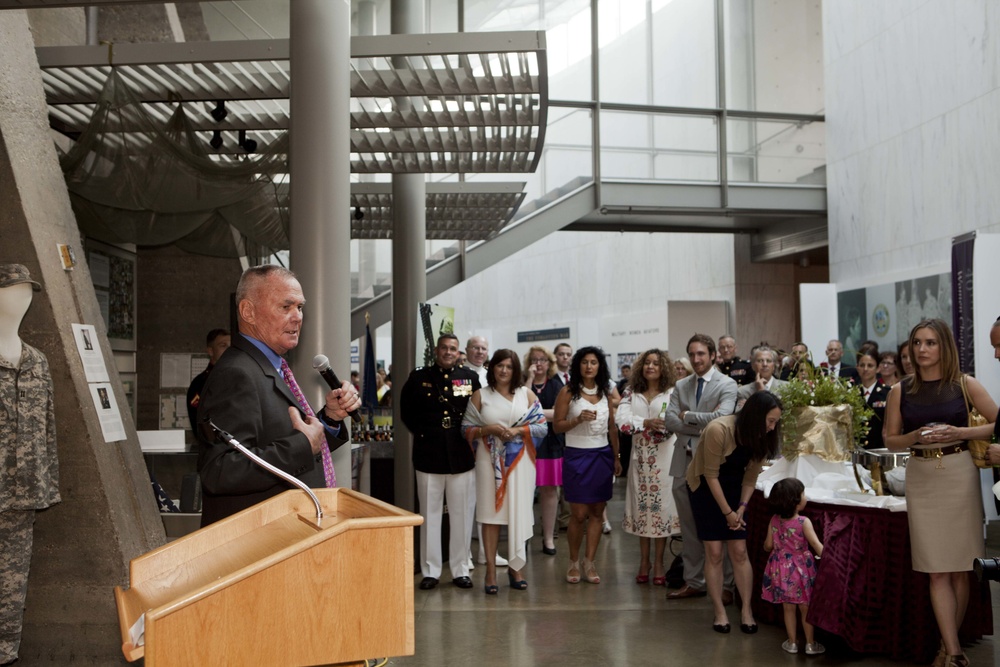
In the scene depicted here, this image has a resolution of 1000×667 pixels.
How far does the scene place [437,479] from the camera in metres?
6.74

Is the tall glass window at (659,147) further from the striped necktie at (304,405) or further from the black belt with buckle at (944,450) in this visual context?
the striped necktie at (304,405)

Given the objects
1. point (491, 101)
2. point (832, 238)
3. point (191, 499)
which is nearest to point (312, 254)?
point (191, 499)

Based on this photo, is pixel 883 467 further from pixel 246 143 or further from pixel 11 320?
pixel 246 143

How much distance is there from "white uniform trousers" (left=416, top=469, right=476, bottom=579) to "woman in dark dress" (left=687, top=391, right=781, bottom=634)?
5.92 feet

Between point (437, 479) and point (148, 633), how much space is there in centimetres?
515

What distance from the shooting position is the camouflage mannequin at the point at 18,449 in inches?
163

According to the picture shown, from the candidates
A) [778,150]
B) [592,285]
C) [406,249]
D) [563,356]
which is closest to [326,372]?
[406,249]

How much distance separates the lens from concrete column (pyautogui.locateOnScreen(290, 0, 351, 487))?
15.8ft

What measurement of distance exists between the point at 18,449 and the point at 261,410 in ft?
6.98

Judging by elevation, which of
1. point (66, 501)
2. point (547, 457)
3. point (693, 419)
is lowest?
point (547, 457)

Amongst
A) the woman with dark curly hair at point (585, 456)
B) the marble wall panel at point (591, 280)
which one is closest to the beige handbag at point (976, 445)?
the woman with dark curly hair at point (585, 456)

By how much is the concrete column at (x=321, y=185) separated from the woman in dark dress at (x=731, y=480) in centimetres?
202

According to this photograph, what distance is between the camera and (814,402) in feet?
18.5

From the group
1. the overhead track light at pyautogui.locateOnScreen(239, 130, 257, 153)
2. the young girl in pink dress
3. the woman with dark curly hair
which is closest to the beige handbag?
the young girl in pink dress
